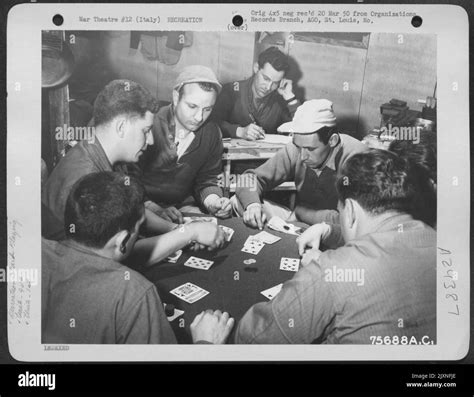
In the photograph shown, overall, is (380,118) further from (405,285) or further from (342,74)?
(405,285)

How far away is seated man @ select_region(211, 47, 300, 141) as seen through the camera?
127 centimetres

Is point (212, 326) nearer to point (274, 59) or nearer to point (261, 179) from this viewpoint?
point (261, 179)

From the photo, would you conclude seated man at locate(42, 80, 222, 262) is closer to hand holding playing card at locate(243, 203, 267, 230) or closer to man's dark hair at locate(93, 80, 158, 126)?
man's dark hair at locate(93, 80, 158, 126)

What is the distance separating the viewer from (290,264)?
1255mm

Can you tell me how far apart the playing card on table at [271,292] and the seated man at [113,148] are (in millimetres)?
262

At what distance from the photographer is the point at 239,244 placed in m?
1.27

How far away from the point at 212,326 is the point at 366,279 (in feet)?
1.33

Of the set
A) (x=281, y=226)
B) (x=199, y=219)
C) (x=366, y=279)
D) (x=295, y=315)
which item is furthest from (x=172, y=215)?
(x=366, y=279)

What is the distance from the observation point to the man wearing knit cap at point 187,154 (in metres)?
1.26

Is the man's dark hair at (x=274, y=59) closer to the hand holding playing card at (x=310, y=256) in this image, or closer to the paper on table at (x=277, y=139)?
the paper on table at (x=277, y=139)

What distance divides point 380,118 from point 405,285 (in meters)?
0.43

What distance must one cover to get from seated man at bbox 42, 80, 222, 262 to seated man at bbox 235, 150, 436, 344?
12.8 inches

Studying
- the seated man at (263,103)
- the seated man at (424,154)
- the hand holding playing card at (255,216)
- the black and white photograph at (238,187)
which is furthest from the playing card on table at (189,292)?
the seated man at (424,154)
